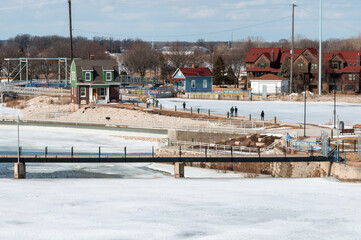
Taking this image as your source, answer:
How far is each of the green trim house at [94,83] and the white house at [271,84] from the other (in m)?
25.1

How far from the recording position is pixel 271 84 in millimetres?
89312

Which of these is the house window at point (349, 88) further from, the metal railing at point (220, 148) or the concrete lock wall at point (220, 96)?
the metal railing at point (220, 148)

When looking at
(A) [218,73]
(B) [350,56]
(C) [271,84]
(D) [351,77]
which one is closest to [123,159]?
(C) [271,84]

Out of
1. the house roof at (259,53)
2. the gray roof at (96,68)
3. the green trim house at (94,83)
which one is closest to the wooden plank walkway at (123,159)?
the green trim house at (94,83)

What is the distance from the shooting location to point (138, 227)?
26.8m

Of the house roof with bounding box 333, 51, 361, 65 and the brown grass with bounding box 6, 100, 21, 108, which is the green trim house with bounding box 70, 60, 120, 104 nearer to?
the brown grass with bounding box 6, 100, 21, 108

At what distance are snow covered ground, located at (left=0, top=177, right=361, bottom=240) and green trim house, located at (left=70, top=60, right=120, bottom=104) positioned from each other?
116ft

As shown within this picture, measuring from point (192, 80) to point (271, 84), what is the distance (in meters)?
12.2

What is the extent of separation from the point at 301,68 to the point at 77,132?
1820 inches

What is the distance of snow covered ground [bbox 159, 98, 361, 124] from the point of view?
60034 millimetres

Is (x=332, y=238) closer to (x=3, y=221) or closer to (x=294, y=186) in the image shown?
(x=294, y=186)

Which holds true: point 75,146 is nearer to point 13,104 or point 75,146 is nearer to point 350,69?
point 13,104

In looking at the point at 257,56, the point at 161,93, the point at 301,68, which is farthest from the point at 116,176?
the point at 257,56

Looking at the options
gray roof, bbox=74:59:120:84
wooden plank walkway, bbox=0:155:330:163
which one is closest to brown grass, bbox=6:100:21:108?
gray roof, bbox=74:59:120:84
